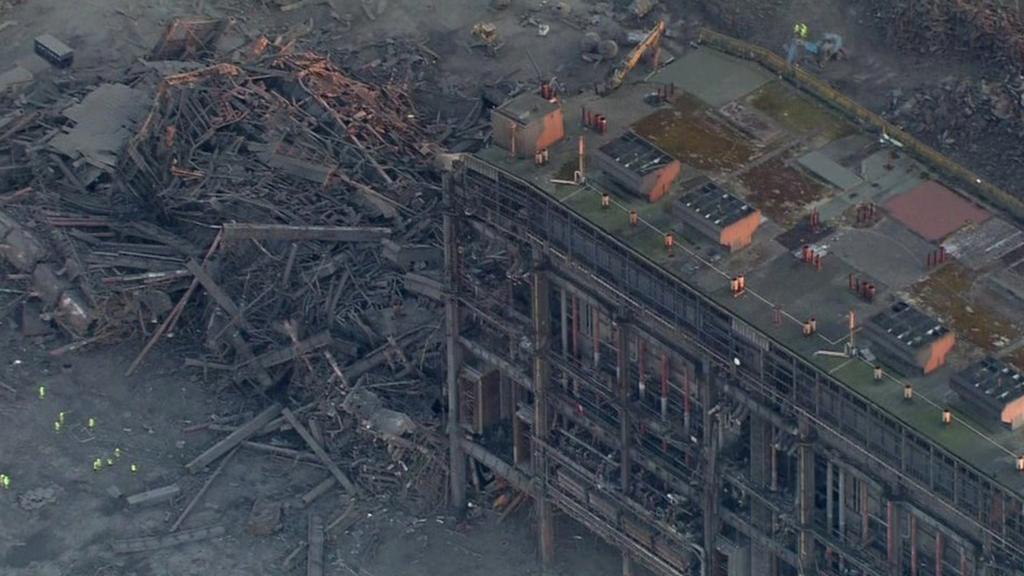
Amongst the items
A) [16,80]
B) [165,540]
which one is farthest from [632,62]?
[16,80]

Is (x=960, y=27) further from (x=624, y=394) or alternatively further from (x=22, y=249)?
(x=22, y=249)

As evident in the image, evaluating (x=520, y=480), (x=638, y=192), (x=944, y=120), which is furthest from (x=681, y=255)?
(x=944, y=120)

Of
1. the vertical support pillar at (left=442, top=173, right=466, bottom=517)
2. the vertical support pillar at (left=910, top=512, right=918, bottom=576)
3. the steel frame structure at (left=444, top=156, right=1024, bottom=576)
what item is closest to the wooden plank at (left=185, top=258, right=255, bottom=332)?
the vertical support pillar at (left=442, top=173, right=466, bottom=517)

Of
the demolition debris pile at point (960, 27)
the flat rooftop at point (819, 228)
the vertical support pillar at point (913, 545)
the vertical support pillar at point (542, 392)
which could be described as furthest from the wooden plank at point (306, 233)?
the vertical support pillar at point (913, 545)

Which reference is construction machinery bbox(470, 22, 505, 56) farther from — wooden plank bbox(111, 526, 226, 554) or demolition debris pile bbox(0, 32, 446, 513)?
wooden plank bbox(111, 526, 226, 554)

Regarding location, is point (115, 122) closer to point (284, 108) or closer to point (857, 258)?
point (284, 108)
